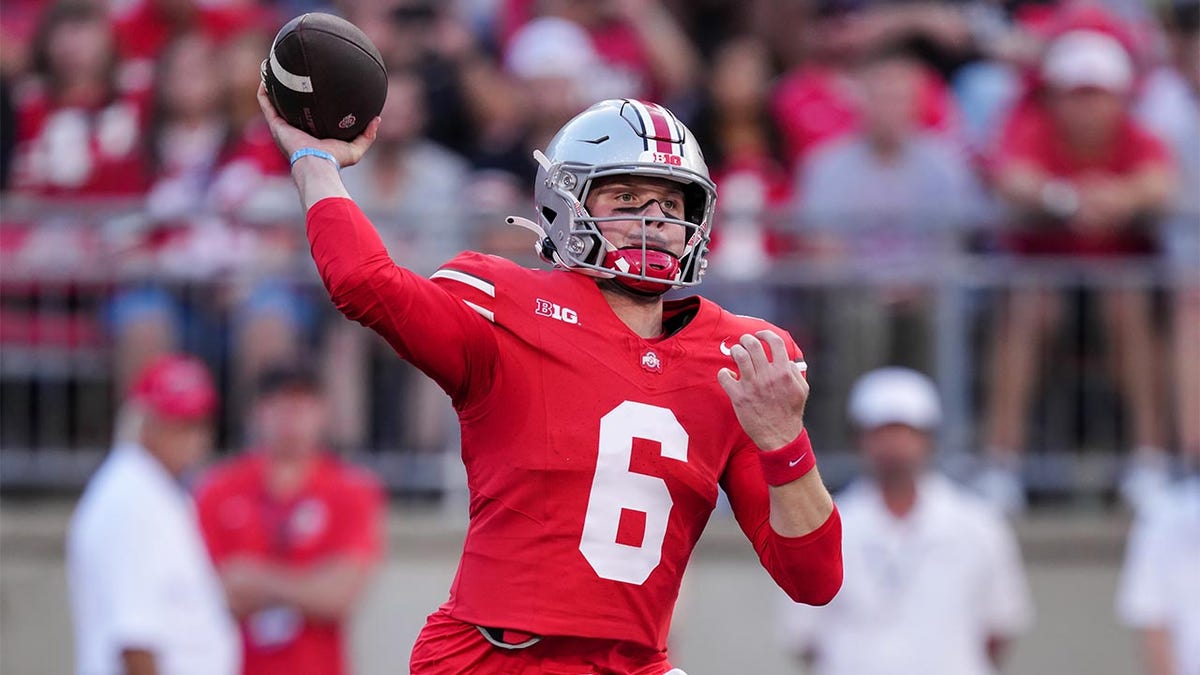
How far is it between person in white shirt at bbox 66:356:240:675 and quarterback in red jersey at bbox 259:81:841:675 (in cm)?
368

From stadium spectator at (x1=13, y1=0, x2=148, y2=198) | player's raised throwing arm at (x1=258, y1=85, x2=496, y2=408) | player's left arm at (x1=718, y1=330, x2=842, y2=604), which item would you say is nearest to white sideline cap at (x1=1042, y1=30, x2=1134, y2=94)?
stadium spectator at (x1=13, y1=0, x2=148, y2=198)

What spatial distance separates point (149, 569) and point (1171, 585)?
4248mm

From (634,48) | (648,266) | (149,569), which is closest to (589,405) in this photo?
(648,266)

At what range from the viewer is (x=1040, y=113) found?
9.22 meters

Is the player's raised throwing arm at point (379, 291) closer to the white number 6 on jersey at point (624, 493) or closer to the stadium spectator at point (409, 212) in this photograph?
the white number 6 on jersey at point (624, 493)

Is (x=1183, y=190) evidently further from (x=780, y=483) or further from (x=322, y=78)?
(x=322, y=78)

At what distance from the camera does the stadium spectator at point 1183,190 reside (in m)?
8.70

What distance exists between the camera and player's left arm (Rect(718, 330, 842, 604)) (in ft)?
13.0

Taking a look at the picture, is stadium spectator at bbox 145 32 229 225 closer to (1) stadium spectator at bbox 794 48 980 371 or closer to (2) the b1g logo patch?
(1) stadium spectator at bbox 794 48 980 371

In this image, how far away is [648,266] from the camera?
413cm

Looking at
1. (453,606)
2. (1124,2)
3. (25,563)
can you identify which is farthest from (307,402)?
(1124,2)

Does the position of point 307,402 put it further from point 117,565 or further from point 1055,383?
point 1055,383

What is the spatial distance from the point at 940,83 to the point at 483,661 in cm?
672

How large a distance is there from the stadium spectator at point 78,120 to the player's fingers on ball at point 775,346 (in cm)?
639
